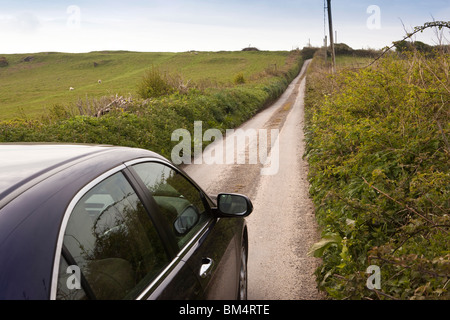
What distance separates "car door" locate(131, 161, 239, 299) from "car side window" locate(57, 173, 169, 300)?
0.22m

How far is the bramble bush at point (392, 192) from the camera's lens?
10.6 feet

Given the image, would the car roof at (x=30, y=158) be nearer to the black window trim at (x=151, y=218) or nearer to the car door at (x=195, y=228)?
the black window trim at (x=151, y=218)

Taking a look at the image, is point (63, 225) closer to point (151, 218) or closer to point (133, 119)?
point (151, 218)

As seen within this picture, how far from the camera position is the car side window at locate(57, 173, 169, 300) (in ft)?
4.95

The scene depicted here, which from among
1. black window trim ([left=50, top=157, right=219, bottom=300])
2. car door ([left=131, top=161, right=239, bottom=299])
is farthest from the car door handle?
black window trim ([left=50, top=157, right=219, bottom=300])

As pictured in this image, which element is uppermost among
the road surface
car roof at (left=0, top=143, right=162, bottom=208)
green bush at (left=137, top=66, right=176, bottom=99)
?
green bush at (left=137, top=66, right=176, bottom=99)

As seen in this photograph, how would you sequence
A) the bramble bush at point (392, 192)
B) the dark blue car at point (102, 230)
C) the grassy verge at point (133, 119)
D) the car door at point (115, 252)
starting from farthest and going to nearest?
the grassy verge at point (133, 119) → the bramble bush at point (392, 192) → the car door at point (115, 252) → the dark blue car at point (102, 230)

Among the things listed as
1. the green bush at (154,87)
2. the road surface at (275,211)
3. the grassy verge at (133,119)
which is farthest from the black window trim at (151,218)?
the green bush at (154,87)

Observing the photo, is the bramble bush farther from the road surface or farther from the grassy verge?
the grassy verge

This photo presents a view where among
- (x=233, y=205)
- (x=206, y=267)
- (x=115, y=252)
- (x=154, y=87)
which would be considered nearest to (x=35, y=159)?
(x=115, y=252)

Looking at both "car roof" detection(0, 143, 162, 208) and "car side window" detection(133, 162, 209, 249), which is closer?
"car roof" detection(0, 143, 162, 208)
